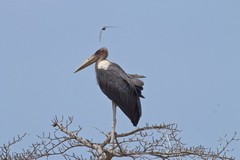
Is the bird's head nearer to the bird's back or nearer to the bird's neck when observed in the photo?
the bird's neck

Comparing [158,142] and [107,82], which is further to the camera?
[107,82]

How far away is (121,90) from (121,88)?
0.04m

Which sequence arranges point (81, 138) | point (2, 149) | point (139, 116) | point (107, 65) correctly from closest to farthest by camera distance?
1. point (2, 149)
2. point (81, 138)
3. point (139, 116)
4. point (107, 65)

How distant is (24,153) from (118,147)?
1.19m

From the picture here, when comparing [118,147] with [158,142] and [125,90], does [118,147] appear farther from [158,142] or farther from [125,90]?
[125,90]

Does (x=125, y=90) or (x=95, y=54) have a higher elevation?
(x=95, y=54)

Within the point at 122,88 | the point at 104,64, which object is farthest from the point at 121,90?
the point at 104,64

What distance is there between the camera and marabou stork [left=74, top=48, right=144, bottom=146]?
10.5m

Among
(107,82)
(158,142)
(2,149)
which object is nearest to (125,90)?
(107,82)

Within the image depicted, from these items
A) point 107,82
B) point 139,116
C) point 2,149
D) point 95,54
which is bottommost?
point 2,149

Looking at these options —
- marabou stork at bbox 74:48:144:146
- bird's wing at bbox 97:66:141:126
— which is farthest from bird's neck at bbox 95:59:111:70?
bird's wing at bbox 97:66:141:126

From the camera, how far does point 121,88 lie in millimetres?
10742

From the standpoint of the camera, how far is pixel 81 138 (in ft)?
28.6

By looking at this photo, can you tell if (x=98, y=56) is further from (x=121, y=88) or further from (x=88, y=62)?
(x=121, y=88)
